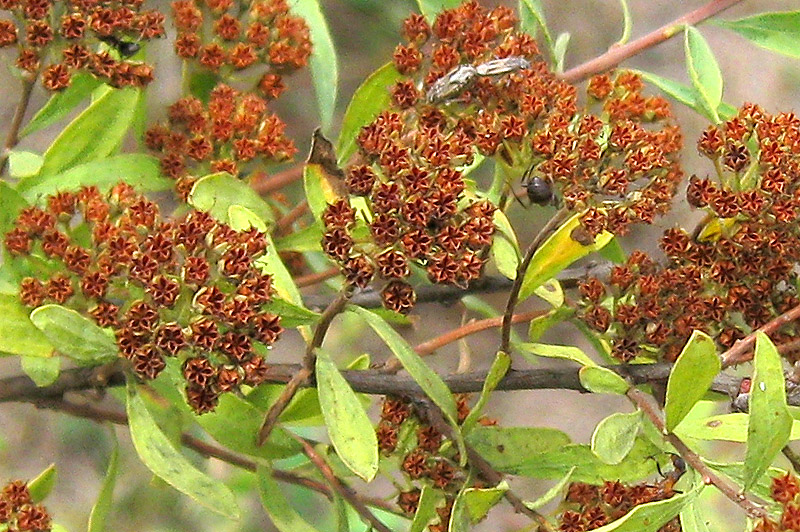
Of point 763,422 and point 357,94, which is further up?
point 357,94

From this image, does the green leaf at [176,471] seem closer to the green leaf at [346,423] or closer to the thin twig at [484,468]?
the green leaf at [346,423]

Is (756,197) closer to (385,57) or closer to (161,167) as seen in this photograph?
(161,167)

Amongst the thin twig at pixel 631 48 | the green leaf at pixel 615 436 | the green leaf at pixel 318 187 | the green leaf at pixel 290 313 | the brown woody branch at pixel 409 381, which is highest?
the thin twig at pixel 631 48

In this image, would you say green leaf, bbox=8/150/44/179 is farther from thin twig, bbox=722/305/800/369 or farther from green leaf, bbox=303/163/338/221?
thin twig, bbox=722/305/800/369

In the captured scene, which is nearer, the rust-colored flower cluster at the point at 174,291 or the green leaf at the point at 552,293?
the rust-colored flower cluster at the point at 174,291

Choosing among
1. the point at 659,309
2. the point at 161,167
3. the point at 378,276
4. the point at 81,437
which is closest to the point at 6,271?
the point at 161,167

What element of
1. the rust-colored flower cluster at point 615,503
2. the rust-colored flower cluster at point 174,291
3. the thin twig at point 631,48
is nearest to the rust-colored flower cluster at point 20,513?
the rust-colored flower cluster at point 174,291

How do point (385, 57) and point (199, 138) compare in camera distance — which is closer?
point (199, 138)
